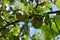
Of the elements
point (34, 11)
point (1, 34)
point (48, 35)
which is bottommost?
point (1, 34)

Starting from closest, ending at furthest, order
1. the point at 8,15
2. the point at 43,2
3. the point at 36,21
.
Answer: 1. the point at 36,21
2. the point at 43,2
3. the point at 8,15

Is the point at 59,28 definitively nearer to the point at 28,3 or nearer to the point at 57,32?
the point at 57,32

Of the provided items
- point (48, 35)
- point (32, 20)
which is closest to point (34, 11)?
point (32, 20)

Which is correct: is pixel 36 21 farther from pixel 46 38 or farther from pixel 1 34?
pixel 1 34

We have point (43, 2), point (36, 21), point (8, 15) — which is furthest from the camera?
point (8, 15)

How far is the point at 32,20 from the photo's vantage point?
3.56 feet

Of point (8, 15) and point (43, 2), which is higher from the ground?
point (43, 2)

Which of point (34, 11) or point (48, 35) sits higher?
point (34, 11)

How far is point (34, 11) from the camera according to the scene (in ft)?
3.64

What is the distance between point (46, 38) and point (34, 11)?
0.18m

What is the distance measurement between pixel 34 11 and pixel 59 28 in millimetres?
178

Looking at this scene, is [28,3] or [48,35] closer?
[48,35]

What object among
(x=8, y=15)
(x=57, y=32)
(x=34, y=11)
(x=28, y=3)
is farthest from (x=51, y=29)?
(x=8, y=15)

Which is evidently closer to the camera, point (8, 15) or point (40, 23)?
point (40, 23)
